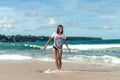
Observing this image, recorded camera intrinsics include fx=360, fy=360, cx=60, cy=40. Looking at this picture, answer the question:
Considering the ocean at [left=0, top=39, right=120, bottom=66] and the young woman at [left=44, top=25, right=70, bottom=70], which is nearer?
the young woman at [left=44, top=25, right=70, bottom=70]

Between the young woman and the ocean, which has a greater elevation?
the young woman

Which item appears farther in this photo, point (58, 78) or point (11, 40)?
point (11, 40)

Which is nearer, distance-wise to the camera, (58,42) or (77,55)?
(58,42)

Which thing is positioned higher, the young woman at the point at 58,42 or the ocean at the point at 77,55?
the young woman at the point at 58,42

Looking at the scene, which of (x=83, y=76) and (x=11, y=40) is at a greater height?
(x=83, y=76)

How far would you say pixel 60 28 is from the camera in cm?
1265

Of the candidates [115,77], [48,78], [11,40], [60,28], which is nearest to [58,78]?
[48,78]

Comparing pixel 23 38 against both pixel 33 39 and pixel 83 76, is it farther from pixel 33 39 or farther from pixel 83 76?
pixel 83 76

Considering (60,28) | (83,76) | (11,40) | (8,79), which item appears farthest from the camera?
(11,40)

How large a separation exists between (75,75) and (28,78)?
5.32ft

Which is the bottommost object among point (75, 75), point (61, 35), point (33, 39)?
point (33, 39)

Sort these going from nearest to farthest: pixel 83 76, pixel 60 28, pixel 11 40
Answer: pixel 83 76
pixel 60 28
pixel 11 40

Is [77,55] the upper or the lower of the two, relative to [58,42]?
lower

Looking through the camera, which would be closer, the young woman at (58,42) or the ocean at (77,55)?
the young woman at (58,42)
